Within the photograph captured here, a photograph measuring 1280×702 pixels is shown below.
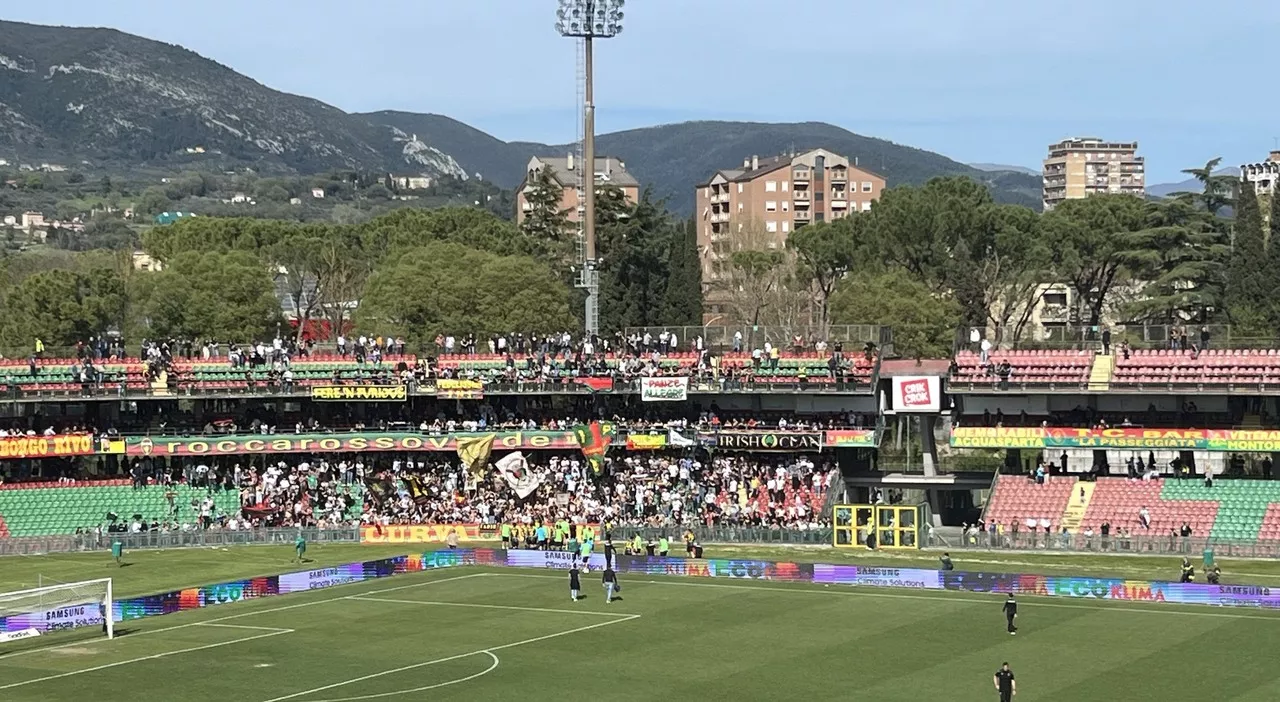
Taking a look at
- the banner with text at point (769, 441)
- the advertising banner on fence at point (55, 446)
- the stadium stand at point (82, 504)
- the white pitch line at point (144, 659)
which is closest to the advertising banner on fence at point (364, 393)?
the stadium stand at point (82, 504)

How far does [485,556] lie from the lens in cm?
7081

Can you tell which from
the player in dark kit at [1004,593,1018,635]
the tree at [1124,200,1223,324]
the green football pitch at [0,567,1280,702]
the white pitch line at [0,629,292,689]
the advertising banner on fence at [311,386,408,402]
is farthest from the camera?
the tree at [1124,200,1223,324]

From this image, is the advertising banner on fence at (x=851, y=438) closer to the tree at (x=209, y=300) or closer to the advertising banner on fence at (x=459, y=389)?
the advertising banner on fence at (x=459, y=389)

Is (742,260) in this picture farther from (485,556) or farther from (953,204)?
(485,556)

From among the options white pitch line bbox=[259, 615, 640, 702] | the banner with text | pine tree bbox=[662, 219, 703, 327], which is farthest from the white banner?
pine tree bbox=[662, 219, 703, 327]

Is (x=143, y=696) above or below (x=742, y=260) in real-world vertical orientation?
below

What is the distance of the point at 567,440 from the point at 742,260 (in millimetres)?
62264

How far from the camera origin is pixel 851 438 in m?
82.0

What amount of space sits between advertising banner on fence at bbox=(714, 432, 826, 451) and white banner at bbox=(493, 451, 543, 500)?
9999 millimetres

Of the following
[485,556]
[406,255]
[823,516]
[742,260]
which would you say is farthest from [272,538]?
[742,260]

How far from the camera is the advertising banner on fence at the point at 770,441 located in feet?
271

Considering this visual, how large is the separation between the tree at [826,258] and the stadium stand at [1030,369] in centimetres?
4228

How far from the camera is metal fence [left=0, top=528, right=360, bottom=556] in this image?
251ft

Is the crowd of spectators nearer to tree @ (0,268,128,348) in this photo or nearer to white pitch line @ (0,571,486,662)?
white pitch line @ (0,571,486,662)
